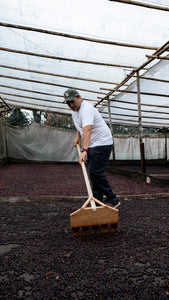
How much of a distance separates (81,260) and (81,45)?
4.51 m

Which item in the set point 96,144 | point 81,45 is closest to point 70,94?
point 96,144

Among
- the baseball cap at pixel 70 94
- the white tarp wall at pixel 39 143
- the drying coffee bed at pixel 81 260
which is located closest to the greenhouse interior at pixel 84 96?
the drying coffee bed at pixel 81 260

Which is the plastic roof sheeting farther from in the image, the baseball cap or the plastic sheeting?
the plastic sheeting

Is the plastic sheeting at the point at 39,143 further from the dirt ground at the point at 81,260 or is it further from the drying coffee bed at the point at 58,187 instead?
the dirt ground at the point at 81,260

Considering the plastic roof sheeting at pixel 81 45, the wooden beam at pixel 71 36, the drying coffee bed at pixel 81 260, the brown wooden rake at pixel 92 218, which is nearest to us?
the drying coffee bed at pixel 81 260

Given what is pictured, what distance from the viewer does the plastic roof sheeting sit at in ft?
11.8

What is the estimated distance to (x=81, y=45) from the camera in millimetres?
4703

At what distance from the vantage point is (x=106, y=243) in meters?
1.83

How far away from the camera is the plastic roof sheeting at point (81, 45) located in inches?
141

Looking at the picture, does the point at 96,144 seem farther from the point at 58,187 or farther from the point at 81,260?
the point at 58,187

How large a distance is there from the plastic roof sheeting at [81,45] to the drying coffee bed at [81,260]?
3385 millimetres

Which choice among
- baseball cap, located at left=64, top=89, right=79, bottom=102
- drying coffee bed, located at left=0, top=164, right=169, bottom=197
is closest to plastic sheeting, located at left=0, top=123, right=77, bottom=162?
drying coffee bed, located at left=0, top=164, right=169, bottom=197

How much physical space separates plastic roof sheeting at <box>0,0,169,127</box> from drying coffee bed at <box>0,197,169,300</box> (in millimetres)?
3385

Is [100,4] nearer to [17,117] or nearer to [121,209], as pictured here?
[121,209]
